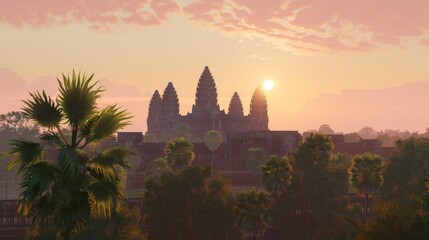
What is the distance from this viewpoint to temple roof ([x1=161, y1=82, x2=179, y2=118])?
17738 centimetres

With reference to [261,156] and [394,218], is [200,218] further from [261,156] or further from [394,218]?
[261,156]

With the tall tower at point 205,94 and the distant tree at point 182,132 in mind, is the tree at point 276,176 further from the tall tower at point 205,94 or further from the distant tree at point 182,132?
the tall tower at point 205,94

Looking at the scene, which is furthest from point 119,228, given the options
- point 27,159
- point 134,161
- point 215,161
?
point 215,161

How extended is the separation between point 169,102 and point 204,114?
19.9 meters

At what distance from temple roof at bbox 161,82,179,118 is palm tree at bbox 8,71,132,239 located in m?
166

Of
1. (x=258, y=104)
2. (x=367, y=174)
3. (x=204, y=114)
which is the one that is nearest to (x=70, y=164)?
(x=367, y=174)

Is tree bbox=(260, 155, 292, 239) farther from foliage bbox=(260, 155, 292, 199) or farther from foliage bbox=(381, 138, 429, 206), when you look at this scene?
foliage bbox=(381, 138, 429, 206)

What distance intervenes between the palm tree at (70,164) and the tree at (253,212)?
28580 millimetres

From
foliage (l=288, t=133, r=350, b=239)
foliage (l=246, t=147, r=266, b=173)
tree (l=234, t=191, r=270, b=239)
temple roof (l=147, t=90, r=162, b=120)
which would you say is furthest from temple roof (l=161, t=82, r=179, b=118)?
tree (l=234, t=191, r=270, b=239)

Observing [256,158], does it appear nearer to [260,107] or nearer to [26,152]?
[26,152]

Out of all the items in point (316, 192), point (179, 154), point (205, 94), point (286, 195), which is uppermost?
point (205, 94)

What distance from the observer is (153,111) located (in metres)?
191

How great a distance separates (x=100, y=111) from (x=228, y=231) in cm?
3246

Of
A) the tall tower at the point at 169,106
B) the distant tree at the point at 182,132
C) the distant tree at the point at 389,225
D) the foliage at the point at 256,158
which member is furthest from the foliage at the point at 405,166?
the tall tower at the point at 169,106
